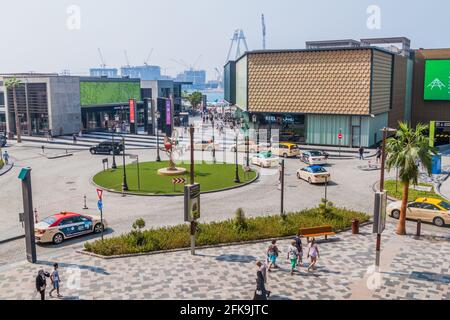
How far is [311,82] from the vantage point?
63.5m

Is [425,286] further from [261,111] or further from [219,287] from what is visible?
[261,111]

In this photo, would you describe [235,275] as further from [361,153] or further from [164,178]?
[361,153]

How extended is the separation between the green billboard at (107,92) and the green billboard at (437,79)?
51.8 m

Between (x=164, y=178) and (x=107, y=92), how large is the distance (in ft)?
163

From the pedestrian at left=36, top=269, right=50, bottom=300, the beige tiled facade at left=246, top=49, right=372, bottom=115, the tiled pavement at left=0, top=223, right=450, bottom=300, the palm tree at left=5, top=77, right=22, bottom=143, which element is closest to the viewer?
the pedestrian at left=36, top=269, right=50, bottom=300

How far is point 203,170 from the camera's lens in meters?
47.9

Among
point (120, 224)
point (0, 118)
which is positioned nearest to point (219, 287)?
point (120, 224)

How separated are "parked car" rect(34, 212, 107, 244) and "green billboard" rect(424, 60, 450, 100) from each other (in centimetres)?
6122

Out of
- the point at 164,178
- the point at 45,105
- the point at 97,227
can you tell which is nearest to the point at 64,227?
the point at 97,227

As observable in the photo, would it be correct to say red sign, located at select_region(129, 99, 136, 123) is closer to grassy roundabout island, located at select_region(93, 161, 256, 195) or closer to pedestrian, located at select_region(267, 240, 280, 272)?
grassy roundabout island, located at select_region(93, 161, 256, 195)

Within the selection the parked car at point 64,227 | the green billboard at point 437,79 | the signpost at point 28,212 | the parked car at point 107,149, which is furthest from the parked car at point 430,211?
the green billboard at point 437,79

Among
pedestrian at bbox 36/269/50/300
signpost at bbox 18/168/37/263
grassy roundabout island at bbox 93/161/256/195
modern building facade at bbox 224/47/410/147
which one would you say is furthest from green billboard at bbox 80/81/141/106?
pedestrian at bbox 36/269/50/300

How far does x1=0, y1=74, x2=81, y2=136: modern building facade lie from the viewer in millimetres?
76688

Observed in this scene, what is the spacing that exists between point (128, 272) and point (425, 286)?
1256 cm
